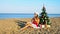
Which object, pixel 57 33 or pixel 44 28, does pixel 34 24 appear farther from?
pixel 57 33

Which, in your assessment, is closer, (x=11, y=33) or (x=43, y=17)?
(x=11, y=33)

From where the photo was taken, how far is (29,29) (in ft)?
48.4

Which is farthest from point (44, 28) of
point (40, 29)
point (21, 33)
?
point (21, 33)

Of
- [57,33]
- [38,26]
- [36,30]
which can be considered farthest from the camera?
[38,26]

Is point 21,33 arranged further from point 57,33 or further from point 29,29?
point 57,33

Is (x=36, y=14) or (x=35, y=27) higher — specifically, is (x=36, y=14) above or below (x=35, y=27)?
above

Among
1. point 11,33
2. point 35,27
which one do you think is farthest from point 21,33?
point 35,27

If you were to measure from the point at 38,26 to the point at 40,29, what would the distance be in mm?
615

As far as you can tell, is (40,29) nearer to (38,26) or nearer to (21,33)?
(38,26)

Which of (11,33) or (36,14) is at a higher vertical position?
(36,14)

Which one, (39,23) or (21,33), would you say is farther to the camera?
(39,23)

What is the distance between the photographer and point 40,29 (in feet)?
48.5

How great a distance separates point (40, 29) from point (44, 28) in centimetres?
42

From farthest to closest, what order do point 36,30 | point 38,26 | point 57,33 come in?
point 38,26, point 36,30, point 57,33
